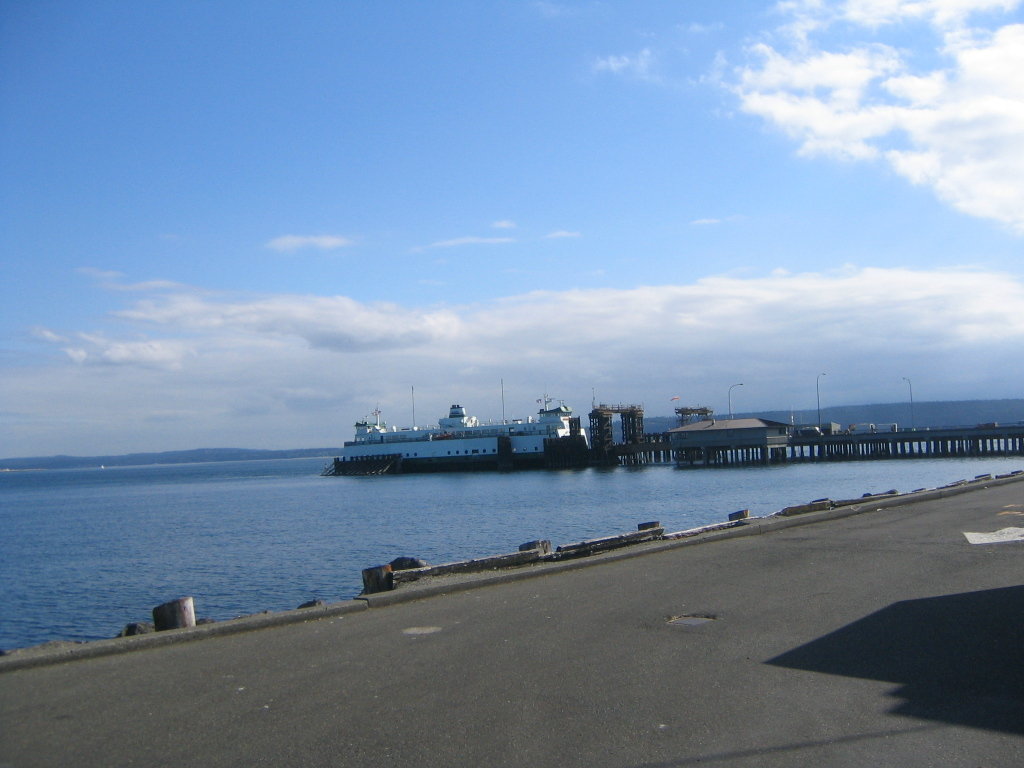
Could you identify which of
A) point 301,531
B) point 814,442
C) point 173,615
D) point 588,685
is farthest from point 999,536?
point 814,442

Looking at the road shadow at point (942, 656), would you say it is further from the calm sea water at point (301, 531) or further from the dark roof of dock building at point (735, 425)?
the dark roof of dock building at point (735, 425)

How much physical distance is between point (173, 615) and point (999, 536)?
510 inches

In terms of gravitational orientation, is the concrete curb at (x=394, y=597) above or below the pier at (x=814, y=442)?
above

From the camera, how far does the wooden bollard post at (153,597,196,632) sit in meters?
10.0

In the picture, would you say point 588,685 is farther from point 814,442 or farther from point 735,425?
point 735,425

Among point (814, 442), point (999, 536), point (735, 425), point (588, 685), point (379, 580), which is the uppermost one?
point (735, 425)

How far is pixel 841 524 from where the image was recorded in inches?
701

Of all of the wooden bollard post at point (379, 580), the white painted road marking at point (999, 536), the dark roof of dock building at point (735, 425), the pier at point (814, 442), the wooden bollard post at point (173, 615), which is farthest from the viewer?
the dark roof of dock building at point (735, 425)

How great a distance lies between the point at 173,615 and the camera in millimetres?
10055

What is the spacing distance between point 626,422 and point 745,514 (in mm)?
96267

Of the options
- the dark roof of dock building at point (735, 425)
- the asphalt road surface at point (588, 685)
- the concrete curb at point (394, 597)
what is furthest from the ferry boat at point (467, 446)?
the asphalt road surface at point (588, 685)

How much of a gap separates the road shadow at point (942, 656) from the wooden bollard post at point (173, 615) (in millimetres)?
6669

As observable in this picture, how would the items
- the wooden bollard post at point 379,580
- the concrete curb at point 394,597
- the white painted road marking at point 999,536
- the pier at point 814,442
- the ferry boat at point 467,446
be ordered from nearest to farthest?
1. the concrete curb at point 394,597
2. the wooden bollard post at point 379,580
3. the white painted road marking at point 999,536
4. the pier at point 814,442
5. the ferry boat at point 467,446

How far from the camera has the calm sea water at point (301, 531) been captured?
1030 inches
